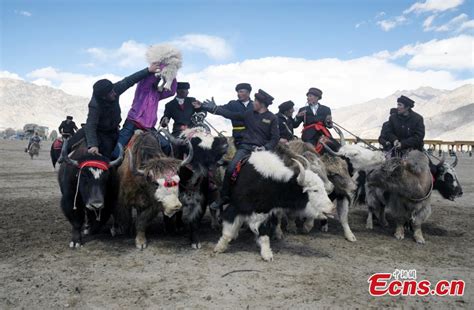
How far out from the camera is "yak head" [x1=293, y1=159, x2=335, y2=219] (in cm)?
479

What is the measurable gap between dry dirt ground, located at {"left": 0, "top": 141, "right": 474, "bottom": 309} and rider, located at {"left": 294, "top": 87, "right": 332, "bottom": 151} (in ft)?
5.63

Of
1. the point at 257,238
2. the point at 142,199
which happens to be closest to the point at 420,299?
the point at 257,238

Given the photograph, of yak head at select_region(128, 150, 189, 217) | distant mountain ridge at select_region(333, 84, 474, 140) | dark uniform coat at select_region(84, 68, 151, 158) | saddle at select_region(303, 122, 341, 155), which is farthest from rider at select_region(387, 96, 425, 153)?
distant mountain ridge at select_region(333, 84, 474, 140)

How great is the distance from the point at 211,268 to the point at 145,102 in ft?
9.67

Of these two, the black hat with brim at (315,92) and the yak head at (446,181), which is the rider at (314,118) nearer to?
the black hat with brim at (315,92)

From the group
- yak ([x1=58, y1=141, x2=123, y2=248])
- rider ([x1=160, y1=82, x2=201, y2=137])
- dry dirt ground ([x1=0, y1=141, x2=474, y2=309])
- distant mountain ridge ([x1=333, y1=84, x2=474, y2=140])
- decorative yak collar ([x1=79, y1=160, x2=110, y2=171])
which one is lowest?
dry dirt ground ([x1=0, y1=141, x2=474, y2=309])

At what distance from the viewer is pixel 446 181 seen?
689 cm

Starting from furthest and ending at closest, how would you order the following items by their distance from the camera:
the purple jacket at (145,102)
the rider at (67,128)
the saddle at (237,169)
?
the rider at (67,128) < the purple jacket at (145,102) < the saddle at (237,169)

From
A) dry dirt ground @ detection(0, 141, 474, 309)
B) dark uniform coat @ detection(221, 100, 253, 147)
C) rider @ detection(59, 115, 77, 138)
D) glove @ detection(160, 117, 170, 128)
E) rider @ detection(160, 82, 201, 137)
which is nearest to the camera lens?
dry dirt ground @ detection(0, 141, 474, 309)

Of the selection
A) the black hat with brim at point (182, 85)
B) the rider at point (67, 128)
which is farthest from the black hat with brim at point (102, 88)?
the rider at point (67, 128)

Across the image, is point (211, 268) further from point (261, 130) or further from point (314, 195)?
point (261, 130)

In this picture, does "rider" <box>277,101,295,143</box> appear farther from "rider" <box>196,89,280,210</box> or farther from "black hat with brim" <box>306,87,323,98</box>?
"rider" <box>196,89,280,210</box>

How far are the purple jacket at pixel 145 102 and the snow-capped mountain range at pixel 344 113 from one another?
6132 cm

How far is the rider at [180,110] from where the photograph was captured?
6781mm
